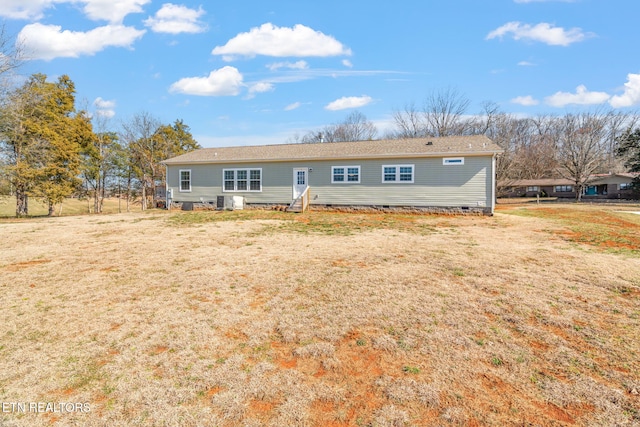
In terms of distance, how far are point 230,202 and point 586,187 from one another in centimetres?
4570

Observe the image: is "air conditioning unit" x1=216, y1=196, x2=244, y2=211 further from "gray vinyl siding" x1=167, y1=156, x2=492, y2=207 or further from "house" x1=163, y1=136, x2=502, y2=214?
"gray vinyl siding" x1=167, y1=156, x2=492, y2=207

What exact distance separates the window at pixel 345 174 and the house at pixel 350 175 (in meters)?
0.05

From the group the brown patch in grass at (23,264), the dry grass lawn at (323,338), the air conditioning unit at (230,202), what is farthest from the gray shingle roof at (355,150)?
the brown patch in grass at (23,264)

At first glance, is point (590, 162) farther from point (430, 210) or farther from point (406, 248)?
point (406, 248)

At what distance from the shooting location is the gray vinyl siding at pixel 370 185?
1480cm

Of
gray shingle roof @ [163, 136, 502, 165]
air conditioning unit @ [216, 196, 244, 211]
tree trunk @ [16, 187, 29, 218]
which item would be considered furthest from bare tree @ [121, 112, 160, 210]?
air conditioning unit @ [216, 196, 244, 211]

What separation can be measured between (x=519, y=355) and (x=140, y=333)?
12.9 ft

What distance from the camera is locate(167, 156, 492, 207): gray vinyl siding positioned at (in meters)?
14.8

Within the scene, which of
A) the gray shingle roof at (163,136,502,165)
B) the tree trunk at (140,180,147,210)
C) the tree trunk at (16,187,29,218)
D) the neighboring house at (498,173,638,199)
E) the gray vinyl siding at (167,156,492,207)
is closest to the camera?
the gray vinyl siding at (167,156,492,207)

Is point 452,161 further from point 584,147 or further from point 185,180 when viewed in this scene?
point 584,147

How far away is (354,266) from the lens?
612 centimetres

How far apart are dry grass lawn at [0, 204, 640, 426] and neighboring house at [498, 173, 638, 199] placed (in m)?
35.8

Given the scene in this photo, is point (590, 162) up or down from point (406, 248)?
up

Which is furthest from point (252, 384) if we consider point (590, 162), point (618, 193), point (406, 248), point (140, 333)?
point (618, 193)
